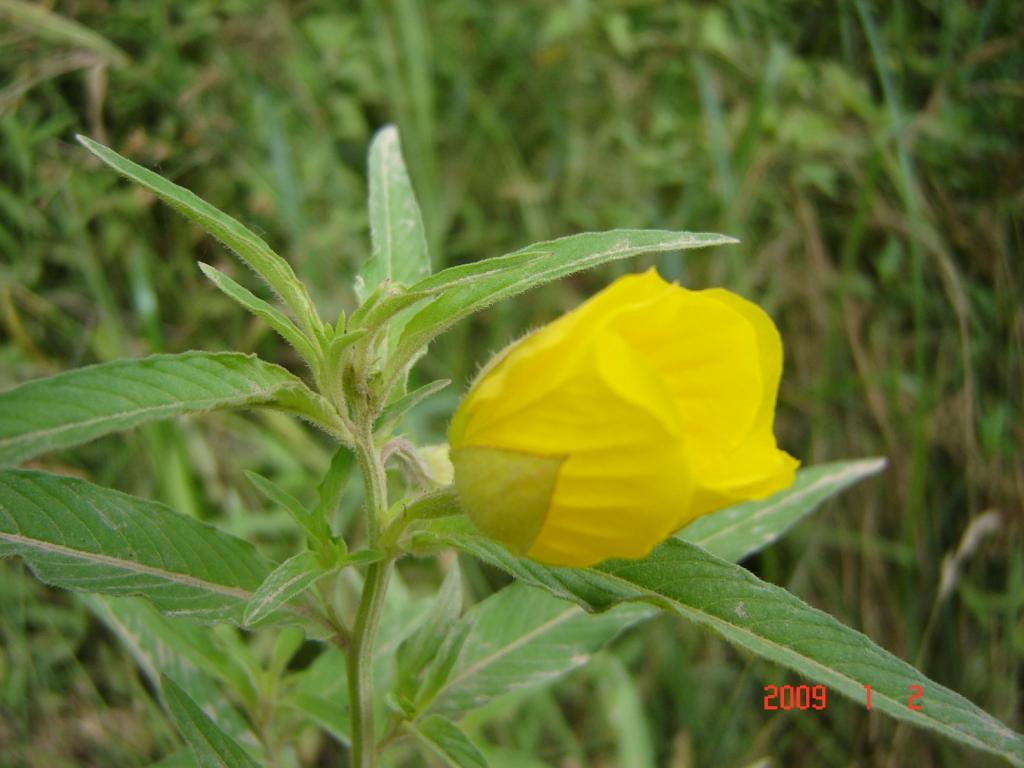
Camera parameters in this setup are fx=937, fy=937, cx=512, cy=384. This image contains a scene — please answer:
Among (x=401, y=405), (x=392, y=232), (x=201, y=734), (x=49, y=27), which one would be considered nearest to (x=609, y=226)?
(x=49, y=27)

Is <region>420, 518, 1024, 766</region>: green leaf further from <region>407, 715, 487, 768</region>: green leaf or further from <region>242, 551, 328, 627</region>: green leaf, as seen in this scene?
<region>407, 715, 487, 768</region>: green leaf

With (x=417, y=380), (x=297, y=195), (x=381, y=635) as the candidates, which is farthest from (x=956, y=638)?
(x=297, y=195)

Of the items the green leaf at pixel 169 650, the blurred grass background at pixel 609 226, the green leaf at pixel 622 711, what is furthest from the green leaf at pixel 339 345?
the green leaf at pixel 622 711

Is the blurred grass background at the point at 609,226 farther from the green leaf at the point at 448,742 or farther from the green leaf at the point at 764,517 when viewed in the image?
the green leaf at the point at 448,742

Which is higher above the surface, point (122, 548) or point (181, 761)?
point (122, 548)

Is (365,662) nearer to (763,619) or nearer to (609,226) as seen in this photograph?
(763,619)
